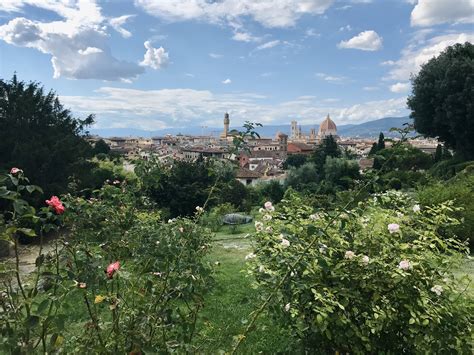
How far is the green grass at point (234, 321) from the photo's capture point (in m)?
2.14

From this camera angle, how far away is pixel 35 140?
56.4 ft

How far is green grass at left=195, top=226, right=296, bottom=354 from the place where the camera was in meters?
2.14

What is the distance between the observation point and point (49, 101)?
2073 cm

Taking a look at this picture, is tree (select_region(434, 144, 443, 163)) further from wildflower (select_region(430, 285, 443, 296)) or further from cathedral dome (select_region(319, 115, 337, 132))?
cathedral dome (select_region(319, 115, 337, 132))

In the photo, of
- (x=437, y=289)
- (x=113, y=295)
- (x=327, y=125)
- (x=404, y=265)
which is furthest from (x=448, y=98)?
(x=327, y=125)

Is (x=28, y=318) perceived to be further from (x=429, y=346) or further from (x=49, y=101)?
(x=49, y=101)

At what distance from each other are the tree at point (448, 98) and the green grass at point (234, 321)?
1877 centimetres

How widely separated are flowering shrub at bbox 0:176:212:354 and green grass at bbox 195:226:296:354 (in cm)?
20

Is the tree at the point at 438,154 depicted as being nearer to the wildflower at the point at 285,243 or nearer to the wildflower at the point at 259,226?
the wildflower at the point at 259,226

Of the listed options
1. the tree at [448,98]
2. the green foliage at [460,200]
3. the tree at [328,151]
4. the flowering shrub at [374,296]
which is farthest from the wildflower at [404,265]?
the tree at [328,151]

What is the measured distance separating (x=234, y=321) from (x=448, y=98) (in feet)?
72.4

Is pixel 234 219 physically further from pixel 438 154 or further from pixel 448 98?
pixel 438 154

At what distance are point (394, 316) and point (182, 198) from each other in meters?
Result: 17.0

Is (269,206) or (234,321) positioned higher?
(269,206)
